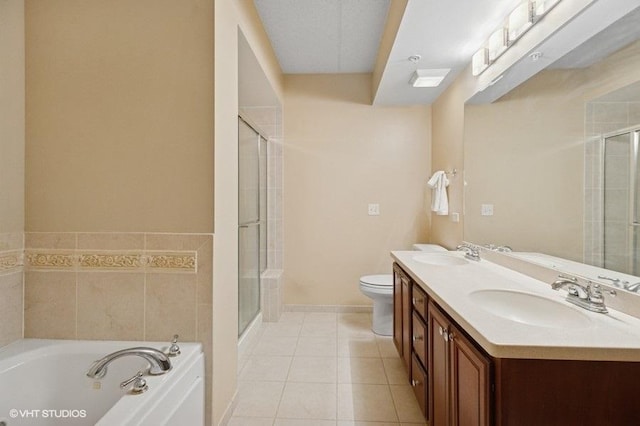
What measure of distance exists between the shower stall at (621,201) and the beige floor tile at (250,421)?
1768mm

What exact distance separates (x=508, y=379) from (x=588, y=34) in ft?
4.67

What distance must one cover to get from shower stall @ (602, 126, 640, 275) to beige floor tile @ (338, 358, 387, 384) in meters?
1.48

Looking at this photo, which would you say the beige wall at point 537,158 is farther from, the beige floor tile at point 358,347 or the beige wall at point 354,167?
the beige floor tile at point 358,347

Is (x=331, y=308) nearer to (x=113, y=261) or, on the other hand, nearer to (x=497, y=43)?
(x=113, y=261)

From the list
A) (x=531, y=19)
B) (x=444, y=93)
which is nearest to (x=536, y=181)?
(x=531, y=19)

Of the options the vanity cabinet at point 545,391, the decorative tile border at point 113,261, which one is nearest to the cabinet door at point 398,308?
the vanity cabinet at point 545,391

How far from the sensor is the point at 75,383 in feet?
4.59

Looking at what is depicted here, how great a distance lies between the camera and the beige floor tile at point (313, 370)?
2102 mm

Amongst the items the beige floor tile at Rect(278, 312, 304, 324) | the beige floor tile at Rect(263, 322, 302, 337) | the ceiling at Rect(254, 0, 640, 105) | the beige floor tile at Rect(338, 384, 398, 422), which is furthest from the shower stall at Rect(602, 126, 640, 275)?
the beige floor tile at Rect(278, 312, 304, 324)

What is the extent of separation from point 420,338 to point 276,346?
1369mm

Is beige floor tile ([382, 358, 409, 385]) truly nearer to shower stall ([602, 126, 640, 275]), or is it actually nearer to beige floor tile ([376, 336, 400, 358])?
beige floor tile ([376, 336, 400, 358])

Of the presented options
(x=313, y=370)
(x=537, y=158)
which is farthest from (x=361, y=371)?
(x=537, y=158)

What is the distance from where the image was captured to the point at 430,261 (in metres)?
2.20

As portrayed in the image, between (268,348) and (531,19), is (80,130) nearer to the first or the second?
(268,348)
